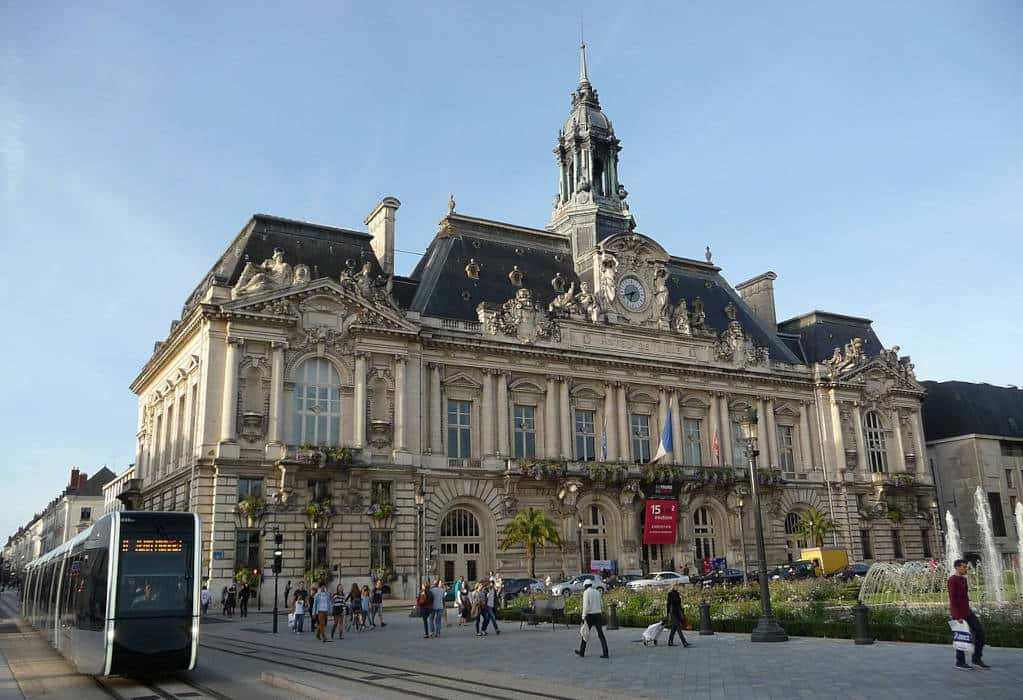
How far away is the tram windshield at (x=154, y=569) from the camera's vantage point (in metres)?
17.1

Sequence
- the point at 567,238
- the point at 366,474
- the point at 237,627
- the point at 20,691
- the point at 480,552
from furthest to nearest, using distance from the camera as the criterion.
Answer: the point at 567,238
the point at 480,552
the point at 366,474
the point at 237,627
the point at 20,691

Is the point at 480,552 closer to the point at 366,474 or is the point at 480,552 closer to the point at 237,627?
the point at 366,474

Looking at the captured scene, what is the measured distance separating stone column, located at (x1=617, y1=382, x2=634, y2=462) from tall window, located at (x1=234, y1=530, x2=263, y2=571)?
73.8ft

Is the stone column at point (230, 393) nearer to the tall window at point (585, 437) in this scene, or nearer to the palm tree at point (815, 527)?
the tall window at point (585, 437)

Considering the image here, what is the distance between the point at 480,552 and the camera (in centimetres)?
4953

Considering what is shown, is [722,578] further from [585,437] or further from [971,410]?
[971,410]

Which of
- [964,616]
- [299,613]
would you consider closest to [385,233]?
[299,613]

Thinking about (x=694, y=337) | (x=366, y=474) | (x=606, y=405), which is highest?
(x=694, y=337)

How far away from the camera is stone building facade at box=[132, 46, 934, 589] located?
144ft

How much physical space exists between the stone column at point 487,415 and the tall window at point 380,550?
7747 millimetres

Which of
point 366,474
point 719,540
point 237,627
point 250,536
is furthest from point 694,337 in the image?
point 237,627

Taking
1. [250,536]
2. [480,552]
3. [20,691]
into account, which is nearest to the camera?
[20,691]

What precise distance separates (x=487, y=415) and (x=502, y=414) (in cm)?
93

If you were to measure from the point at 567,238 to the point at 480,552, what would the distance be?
22954 millimetres
